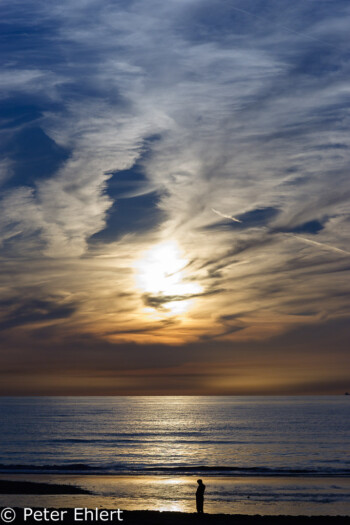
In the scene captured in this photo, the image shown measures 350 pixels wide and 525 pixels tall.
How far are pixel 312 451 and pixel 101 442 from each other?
3829cm

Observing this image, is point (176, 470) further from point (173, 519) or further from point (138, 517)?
point (173, 519)

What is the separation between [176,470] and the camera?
200 feet

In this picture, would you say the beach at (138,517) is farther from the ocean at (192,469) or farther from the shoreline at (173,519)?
the ocean at (192,469)

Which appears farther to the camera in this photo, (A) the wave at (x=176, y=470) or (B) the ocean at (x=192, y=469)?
(A) the wave at (x=176, y=470)

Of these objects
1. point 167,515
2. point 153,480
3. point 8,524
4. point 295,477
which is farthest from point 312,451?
point 8,524

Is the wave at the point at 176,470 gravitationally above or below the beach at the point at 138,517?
above

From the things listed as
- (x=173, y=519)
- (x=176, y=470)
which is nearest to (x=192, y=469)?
(x=176, y=470)

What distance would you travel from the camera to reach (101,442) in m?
96.4

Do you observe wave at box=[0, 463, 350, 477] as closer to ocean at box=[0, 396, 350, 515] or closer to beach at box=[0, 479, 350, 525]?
ocean at box=[0, 396, 350, 515]

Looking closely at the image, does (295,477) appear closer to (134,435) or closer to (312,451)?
(312,451)

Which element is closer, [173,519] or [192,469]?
[173,519]

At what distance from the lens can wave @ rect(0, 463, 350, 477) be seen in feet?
188

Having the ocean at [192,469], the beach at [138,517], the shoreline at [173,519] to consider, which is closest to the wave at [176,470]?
the ocean at [192,469]

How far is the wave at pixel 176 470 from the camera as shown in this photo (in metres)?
57.4
